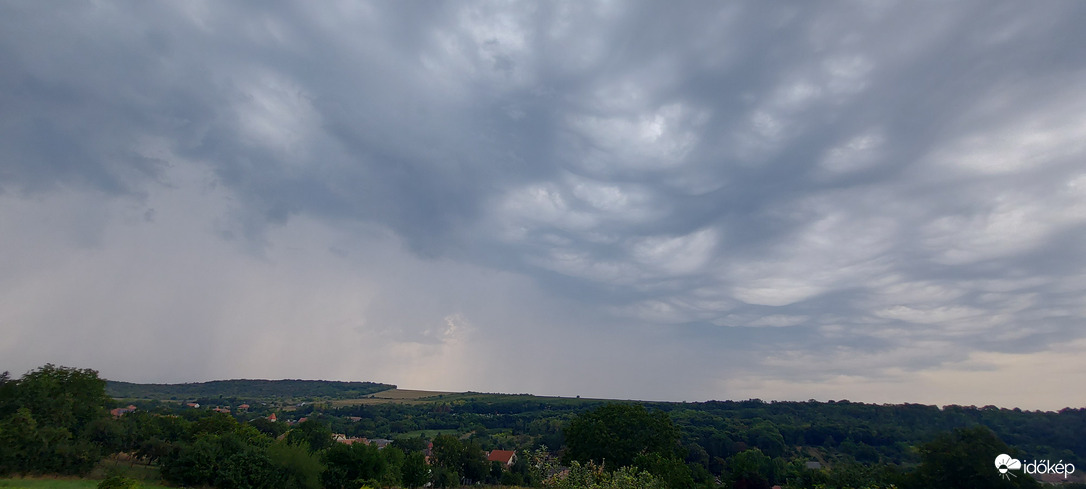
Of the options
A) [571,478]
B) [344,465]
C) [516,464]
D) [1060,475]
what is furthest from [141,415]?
[1060,475]

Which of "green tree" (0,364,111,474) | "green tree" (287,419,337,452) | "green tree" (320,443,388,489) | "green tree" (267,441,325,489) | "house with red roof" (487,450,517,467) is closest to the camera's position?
"green tree" (0,364,111,474)

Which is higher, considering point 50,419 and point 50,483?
point 50,419

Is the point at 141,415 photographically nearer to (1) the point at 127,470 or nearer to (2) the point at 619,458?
(1) the point at 127,470

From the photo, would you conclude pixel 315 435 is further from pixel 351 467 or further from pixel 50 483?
pixel 50 483

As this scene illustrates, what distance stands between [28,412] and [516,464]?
240 feet

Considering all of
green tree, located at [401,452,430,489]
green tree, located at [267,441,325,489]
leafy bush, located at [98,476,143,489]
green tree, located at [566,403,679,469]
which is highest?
leafy bush, located at [98,476,143,489]

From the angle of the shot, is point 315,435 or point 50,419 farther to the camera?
point 315,435

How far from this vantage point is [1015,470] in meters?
36.1

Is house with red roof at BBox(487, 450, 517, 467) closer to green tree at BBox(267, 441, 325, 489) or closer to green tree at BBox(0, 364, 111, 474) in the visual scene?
green tree at BBox(267, 441, 325, 489)

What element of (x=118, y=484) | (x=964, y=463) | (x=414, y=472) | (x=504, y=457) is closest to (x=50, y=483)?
(x=118, y=484)

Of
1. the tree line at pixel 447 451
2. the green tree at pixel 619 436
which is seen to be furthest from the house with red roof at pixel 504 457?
the green tree at pixel 619 436

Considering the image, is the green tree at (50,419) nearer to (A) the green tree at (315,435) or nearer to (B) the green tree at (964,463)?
(A) the green tree at (315,435)

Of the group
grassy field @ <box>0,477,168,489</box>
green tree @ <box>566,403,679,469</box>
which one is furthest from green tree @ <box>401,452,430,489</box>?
grassy field @ <box>0,477,168,489</box>

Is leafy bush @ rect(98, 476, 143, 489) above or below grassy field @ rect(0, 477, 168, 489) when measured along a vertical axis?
above
